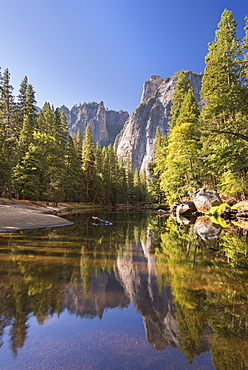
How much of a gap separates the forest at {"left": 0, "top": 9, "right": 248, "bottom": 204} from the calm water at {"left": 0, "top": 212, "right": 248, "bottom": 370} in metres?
9.76

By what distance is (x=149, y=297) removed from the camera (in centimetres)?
420

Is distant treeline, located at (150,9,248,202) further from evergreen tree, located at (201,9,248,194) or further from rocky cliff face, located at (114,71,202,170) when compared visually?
rocky cliff face, located at (114,71,202,170)

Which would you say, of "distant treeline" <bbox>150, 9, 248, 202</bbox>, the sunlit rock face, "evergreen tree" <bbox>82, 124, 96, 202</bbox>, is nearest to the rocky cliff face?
"evergreen tree" <bbox>82, 124, 96, 202</bbox>

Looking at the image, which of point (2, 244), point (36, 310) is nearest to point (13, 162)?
point (2, 244)

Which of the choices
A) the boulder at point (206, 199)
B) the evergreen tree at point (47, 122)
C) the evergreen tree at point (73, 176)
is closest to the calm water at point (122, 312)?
the boulder at point (206, 199)

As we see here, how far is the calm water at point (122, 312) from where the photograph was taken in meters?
2.50

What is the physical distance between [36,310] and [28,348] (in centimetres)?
96

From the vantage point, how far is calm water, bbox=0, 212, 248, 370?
2.50 metres

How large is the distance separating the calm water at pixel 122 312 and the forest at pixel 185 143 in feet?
32.0

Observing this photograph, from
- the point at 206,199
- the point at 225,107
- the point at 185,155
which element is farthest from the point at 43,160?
the point at 225,107

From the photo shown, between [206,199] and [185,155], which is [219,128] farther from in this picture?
[206,199]

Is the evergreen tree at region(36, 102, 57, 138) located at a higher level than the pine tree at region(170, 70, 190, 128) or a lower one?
lower

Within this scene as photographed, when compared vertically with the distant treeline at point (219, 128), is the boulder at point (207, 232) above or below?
below

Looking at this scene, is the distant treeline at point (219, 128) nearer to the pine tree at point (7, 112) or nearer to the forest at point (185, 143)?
the forest at point (185, 143)
